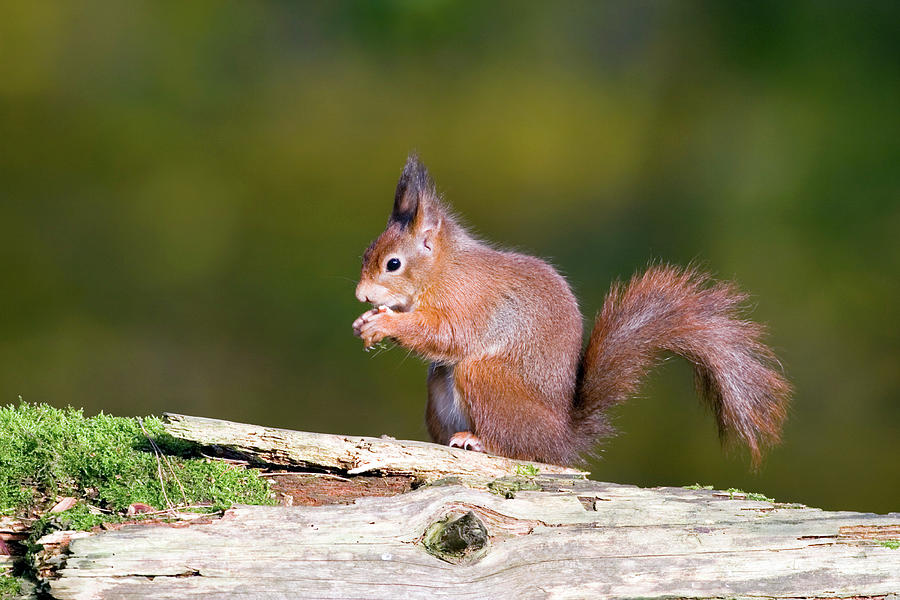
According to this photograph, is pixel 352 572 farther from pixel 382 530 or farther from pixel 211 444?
pixel 211 444

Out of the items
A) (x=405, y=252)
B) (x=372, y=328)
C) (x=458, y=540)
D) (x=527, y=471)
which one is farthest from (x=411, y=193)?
(x=458, y=540)

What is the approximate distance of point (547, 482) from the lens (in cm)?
235

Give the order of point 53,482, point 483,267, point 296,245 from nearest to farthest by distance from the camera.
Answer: point 53,482 → point 483,267 → point 296,245

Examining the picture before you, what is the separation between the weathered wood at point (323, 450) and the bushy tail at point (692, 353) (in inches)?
21.2

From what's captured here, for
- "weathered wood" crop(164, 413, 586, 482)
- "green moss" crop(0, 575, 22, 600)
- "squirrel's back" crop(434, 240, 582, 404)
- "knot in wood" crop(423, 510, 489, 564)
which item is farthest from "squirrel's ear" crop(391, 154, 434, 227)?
"green moss" crop(0, 575, 22, 600)

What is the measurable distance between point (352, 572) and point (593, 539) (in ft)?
1.76

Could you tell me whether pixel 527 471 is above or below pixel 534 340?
below

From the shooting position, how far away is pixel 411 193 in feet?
9.30

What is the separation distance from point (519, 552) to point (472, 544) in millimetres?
109

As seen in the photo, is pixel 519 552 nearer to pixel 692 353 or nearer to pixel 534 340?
pixel 534 340

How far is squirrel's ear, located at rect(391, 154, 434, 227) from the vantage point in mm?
2816

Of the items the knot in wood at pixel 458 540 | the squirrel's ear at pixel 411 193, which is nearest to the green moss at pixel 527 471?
the knot in wood at pixel 458 540

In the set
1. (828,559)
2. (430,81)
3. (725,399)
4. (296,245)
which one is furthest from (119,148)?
Result: (828,559)

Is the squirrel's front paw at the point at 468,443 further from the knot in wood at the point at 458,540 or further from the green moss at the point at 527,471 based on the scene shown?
the knot in wood at the point at 458,540
